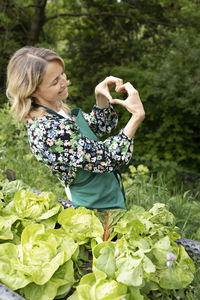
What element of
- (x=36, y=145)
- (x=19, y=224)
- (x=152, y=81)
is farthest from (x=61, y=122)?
(x=152, y=81)

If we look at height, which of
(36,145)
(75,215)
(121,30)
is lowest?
(75,215)

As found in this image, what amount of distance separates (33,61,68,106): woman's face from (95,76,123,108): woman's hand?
18cm

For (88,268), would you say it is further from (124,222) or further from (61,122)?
(61,122)

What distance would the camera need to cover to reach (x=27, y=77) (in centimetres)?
139

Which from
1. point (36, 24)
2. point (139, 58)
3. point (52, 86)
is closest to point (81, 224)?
point (52, 86)

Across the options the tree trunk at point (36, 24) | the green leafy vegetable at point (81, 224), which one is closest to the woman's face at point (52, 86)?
the green leafy vegetable at point (81, 224)

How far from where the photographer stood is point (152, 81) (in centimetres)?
381

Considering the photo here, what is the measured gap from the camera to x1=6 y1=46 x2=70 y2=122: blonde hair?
138 cm

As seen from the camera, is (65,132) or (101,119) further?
(101,119)

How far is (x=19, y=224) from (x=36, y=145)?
349 mm

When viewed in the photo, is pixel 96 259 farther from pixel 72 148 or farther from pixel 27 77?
pixel 27 77

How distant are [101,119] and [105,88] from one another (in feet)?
0.70

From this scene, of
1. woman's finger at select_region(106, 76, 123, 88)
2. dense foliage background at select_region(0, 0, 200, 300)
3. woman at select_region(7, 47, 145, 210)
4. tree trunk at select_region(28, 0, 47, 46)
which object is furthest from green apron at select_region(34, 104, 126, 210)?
tree trunk at select_region(28, 0, 47, 46)

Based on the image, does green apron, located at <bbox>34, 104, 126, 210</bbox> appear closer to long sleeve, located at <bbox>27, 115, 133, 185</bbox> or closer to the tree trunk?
long sleeve, located at <bbox>27, 115, 133, 185</bbox>
